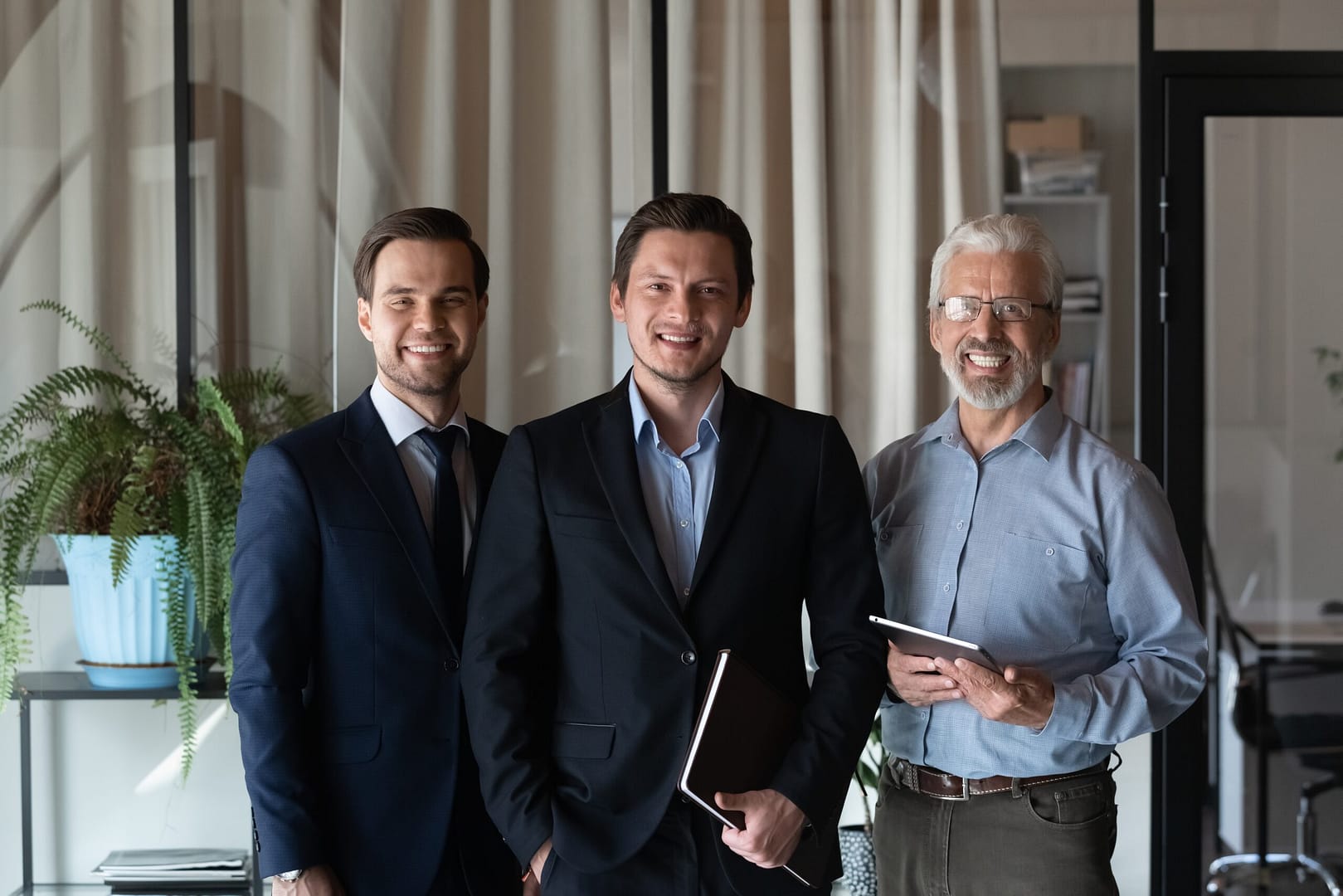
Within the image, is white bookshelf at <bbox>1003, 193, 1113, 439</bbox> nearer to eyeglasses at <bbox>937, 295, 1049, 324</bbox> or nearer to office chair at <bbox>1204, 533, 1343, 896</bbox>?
office chair at <bbox>1204, 533, 1343, 896</bbox>

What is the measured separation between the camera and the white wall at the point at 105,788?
3.21 metres

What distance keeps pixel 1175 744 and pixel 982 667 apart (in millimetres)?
1803

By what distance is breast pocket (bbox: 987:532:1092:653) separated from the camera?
2014 mm

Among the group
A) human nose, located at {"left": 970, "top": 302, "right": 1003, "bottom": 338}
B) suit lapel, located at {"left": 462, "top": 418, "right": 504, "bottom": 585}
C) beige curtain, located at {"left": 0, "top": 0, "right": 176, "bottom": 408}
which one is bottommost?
suit lapel, located at {"left": 462, "top": 418, "right": 504, "bottom": 585}

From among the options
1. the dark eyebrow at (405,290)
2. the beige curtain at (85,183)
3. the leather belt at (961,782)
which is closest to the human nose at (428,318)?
the dark eyebrow at (405,290)

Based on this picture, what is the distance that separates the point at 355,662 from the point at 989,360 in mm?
1199

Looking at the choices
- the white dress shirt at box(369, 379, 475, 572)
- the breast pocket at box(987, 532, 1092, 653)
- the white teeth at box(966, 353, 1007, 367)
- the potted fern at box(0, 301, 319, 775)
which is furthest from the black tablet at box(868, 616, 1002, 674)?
the potted fern at box(0, 301, 319, 775)

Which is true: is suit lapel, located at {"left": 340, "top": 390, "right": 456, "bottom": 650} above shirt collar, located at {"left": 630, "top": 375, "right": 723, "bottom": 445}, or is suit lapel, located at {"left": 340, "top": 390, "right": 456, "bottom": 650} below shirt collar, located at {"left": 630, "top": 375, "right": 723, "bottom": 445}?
below

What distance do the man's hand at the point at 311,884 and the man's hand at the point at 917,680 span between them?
985 mm

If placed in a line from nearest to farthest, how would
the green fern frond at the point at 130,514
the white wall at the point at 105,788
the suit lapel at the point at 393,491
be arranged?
the suit lapel at the point at 393,491, the green fern frond at the point at 130,514, the white wall at the point at 105,788

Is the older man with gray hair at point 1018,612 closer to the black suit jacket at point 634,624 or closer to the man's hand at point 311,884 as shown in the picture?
the black suit jacket at point 634,624

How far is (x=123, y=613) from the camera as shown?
286 centimetres

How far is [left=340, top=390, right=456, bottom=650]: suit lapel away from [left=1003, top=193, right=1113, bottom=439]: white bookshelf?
1972 mm

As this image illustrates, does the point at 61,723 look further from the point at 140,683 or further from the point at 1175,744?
the point at 1175,744
